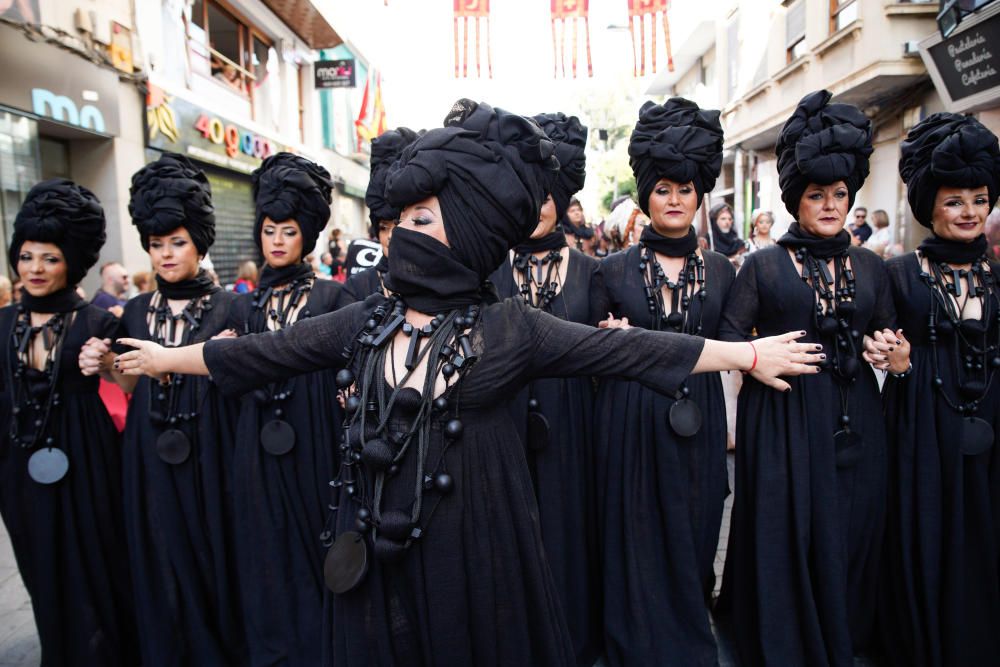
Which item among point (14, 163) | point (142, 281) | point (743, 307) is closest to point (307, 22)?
point (14, 163)

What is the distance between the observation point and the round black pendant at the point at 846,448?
2986mm

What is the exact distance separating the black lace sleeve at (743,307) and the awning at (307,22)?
50.9ft

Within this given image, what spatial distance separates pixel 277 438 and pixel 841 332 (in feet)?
8.65

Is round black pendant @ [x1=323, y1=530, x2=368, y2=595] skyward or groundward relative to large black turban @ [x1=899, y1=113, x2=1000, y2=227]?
groundward

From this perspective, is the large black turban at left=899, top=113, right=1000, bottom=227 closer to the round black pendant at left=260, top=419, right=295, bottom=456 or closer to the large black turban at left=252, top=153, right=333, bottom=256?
the large black turban at left=252, top=153, right=333, bottom=256

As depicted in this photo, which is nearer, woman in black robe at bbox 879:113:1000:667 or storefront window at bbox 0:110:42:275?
woman in black robe at bbox 879:113:1000:667

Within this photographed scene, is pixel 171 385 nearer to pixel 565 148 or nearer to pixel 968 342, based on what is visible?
pixel 565 148

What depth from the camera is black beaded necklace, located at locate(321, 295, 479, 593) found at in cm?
181

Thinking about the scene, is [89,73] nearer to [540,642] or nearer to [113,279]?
[113,279]

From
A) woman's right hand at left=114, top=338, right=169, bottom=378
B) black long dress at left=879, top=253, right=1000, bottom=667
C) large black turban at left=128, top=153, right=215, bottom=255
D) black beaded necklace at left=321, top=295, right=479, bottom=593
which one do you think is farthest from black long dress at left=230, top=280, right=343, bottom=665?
black long dress at left=879, top=253, right=1000, bottom=667

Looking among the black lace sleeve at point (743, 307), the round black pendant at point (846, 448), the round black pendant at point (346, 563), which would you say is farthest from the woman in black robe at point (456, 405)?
the round black pendant at point (846, 448)

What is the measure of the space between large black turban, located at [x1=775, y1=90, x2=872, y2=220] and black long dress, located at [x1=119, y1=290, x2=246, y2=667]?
2.82 m

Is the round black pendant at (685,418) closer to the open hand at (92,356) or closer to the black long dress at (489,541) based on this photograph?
the black long dress at (489,541)

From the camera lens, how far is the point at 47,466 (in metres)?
3.10
